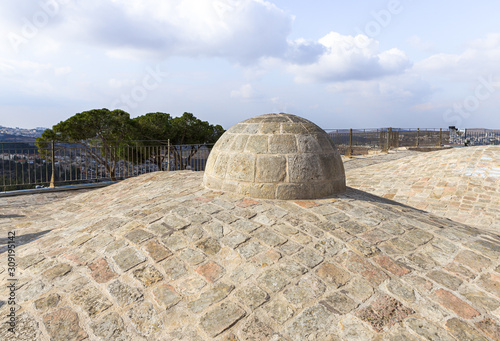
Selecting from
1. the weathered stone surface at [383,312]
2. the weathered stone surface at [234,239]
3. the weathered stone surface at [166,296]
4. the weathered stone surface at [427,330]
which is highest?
the weathered stone surface at [234,239]

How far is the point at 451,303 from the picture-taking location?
2.98 m

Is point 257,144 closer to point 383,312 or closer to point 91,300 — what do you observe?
point 383,312

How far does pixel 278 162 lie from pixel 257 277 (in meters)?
2.39

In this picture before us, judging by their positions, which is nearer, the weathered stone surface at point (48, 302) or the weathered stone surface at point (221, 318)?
the weathered stone surface at point (221, 318)

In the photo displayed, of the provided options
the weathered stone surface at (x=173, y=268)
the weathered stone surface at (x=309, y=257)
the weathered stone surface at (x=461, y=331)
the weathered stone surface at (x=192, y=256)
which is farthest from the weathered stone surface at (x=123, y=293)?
the weathered stone surface at (x=461, y=331)

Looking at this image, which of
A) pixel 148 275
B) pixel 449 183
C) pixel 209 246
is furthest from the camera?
pixel 449 183

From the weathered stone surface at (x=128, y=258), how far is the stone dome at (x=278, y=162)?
2.19m

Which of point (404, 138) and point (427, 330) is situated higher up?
point (404, 138)

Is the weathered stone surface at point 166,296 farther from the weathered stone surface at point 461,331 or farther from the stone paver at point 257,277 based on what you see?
the weathered stone surface at point 461,331

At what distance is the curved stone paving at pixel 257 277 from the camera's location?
267 cm

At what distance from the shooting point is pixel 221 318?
2.73m

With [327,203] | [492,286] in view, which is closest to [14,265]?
[327,203]

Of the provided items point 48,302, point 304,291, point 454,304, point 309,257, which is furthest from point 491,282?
point 48,302

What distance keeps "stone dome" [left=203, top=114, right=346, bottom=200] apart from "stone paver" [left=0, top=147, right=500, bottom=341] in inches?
17.5
